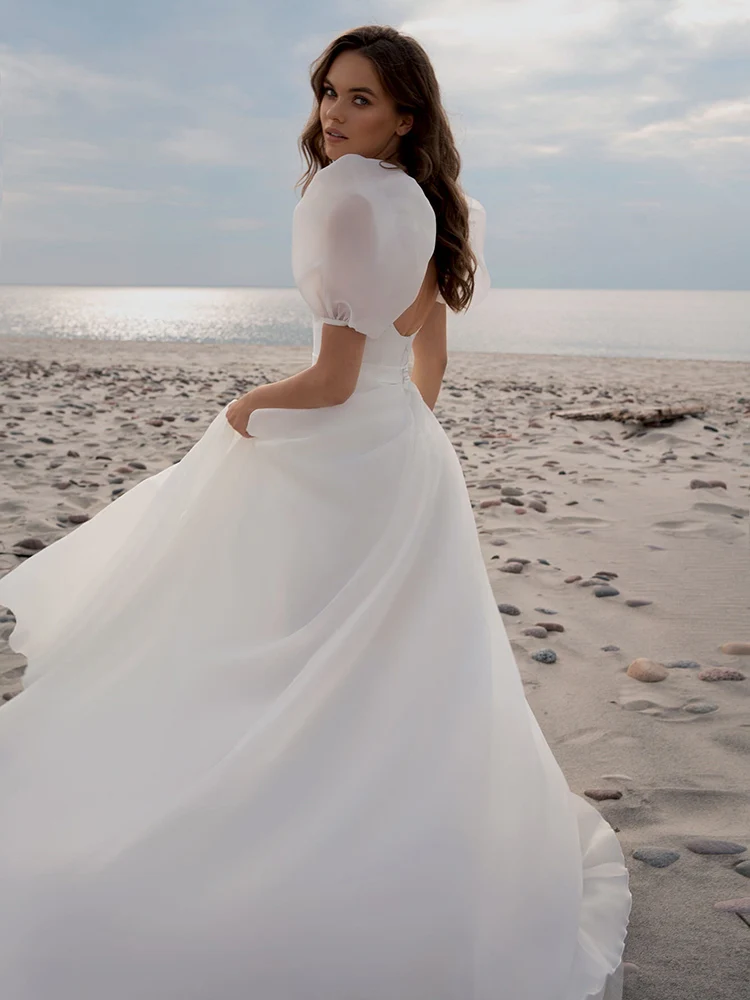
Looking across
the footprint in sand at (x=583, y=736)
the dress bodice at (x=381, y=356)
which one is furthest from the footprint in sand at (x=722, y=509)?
the dress bodice at (x=381, y=356)

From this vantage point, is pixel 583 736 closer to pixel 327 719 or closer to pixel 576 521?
pixel 327 719

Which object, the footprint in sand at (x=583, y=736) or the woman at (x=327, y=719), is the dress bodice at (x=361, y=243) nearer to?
the woman at (x=327, y=719)

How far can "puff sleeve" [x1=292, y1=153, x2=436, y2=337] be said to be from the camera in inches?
86.3

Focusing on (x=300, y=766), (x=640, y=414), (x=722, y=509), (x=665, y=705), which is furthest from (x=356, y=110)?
(x=640, y=414)

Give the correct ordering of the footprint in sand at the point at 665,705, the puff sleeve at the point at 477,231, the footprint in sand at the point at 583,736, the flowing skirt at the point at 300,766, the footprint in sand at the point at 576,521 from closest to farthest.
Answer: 1. the flowing skirt at the point at 300,766
2. the puff sleeve at the point at 477,231
3. the footprint in sand at the point at 583,736
4. the footprint in sand at the point at 665,705
5. the footprint in sand at the point at 576,521

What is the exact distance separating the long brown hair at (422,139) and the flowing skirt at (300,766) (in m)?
0.47

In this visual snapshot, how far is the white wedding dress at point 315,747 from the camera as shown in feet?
6.16

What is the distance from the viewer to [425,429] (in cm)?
251

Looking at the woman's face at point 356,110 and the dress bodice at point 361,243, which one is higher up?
the woman's face at point 356,110

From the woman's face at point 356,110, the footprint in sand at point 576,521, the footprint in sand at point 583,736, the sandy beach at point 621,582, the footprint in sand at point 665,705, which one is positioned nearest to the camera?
the woman's face at point 356,110

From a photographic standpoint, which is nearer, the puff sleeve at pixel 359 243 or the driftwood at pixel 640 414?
the puff sleeve at pixel 359 243

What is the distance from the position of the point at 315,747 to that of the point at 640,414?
26.3 ft

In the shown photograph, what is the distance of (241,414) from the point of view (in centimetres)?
244

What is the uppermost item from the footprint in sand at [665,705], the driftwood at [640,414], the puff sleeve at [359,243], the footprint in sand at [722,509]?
the puff sleeve at [359,243]
